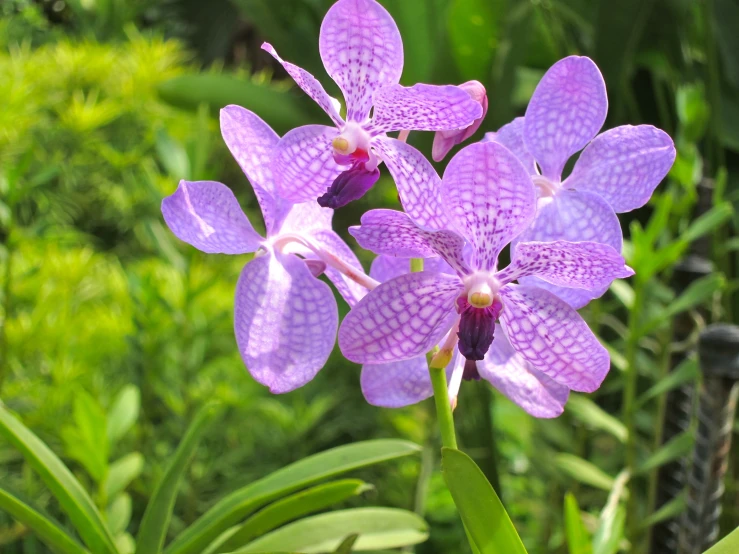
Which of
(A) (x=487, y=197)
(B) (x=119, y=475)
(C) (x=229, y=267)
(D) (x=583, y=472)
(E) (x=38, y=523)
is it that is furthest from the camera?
(C) (x=229, y=267)

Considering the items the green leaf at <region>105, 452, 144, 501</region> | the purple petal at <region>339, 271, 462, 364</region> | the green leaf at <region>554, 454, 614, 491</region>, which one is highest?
the purple petal at <region>339, 271, 462, 364</region>

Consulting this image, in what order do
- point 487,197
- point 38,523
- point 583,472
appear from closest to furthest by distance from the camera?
point 487,197, point 38,523, point 583,472

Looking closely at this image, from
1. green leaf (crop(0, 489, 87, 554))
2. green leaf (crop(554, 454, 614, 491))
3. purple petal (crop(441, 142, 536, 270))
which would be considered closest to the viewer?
purple petal (crop(441, 142, 536, 270))

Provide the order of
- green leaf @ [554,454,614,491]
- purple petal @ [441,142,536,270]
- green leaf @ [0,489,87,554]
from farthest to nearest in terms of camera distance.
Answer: green leaf @ [554,454,614,491] → green leaf @ [0,489,87,554] → purple petal @ [441,142,536,270]

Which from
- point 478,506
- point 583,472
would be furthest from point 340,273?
point 583,472

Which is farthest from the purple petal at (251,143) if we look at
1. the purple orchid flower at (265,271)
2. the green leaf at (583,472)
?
the green leaf at (583,472)

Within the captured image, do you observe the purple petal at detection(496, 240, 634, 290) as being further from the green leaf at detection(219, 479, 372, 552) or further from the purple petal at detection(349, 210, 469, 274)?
the green leaf at detection(219, 479, 372, 552)

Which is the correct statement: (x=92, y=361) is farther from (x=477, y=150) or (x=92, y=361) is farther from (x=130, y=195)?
(x=477, y=150)

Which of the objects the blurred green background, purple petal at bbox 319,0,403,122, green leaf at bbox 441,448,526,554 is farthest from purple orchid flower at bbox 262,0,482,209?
the blurred green background

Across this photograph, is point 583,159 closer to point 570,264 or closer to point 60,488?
point 570,264

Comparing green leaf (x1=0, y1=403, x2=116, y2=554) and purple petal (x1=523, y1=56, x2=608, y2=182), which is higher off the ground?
purple petal (x1=523, y1=56, x2=608, y2=182)
